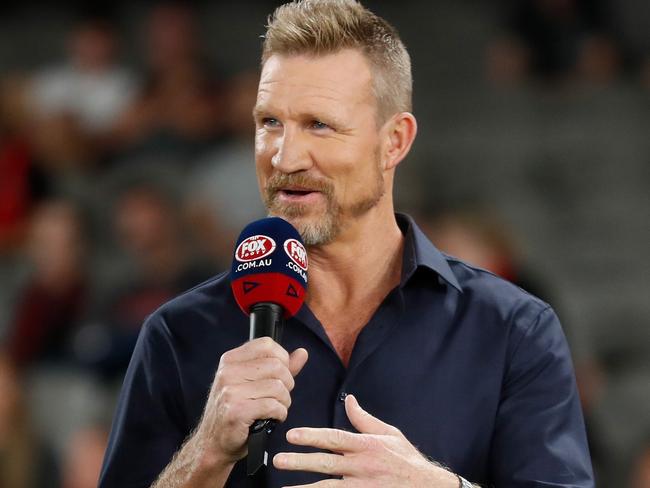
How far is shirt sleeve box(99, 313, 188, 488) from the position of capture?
212 cm

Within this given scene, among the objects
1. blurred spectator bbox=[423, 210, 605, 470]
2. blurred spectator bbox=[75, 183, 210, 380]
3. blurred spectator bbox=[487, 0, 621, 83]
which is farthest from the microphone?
blurred spectator bbox=[487, 0, 621, 83]

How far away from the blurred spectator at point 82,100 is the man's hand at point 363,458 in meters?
4.45

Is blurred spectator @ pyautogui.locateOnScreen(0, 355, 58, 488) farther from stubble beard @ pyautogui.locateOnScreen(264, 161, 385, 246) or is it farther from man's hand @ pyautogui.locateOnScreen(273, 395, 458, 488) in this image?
man's hand @ pyautogui.locateOnScreen(273, 395, 458, 488)

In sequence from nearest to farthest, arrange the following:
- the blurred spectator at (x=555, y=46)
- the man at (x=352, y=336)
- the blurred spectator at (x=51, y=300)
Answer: the man at (x=352, y=336) → the blurred spectator at (x=51, y=300) → the blurred spectator at (x=555, y=46)

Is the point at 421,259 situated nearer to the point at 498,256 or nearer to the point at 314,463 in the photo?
the point at 314,463

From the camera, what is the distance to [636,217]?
19.4 ft

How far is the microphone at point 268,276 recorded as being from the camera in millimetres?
1879

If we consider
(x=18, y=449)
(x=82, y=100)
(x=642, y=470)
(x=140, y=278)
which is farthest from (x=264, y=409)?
(x=82, y=100)

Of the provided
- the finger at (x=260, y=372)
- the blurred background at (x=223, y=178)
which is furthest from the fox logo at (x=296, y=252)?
the blurred background at (x=223, y=178)

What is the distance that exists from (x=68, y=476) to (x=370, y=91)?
2790mm

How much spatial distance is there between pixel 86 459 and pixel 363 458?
2.78 metres

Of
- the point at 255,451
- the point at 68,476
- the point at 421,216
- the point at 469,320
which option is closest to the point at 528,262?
the point at 421,216

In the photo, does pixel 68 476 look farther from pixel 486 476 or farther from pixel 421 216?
pixel 486 476

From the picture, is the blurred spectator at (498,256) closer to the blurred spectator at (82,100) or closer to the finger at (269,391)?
the blurred spectator at (82,100)
